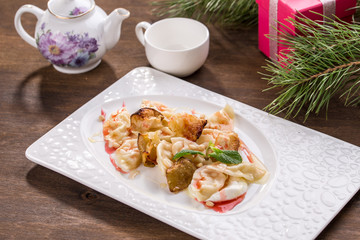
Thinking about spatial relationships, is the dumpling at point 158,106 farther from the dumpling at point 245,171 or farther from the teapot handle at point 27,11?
the teapot handle at point 27,11

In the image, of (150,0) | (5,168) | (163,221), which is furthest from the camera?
(150,0)

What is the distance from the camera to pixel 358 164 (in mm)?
1216

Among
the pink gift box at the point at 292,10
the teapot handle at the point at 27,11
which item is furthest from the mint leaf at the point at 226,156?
the teapot handle at the point at 27,11

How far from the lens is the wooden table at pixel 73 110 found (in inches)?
45.6

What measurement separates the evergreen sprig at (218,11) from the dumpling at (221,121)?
533mm

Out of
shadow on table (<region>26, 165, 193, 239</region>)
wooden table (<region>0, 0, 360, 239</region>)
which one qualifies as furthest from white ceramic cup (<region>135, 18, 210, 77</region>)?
shadow on table (<region>26, 165, 193, 239</region>)

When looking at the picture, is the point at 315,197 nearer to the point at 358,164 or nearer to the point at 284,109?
the point at 358,164

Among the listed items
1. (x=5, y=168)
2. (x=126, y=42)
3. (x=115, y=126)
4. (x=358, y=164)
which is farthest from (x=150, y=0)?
(x=358, y=164)

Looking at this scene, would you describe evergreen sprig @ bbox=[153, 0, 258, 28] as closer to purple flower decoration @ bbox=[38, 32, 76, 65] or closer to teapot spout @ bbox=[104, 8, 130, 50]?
teapot spout @ bbox=[104, 8, 130, 50]

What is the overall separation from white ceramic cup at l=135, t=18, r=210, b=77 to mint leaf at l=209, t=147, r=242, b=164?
45 centimetres

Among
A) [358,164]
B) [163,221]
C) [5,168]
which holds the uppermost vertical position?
[358,164]

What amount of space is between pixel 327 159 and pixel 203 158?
32cm

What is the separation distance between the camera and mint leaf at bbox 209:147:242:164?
3.92ft

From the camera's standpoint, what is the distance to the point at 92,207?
1210 mm
